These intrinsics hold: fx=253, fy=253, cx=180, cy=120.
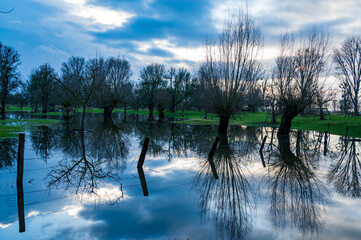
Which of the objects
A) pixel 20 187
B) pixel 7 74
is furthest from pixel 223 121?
pixel 7 74

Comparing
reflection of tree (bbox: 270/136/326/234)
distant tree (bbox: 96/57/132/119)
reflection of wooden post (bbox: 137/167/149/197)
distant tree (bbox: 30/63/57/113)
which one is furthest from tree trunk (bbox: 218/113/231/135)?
distant tree (bbox: 30/63/57/113)

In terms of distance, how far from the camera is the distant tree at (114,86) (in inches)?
2122

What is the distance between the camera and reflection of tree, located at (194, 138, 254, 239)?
21.6 feet

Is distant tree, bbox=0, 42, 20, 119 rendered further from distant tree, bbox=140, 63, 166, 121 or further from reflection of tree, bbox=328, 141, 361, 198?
reflection of tree, bbox=328, 141, 361, 198

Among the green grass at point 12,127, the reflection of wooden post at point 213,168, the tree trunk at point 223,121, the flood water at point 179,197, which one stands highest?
the tree trunk at point 223,121

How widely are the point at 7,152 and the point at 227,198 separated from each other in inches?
524

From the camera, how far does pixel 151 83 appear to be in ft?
228

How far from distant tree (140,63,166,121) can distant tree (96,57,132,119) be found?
521cm

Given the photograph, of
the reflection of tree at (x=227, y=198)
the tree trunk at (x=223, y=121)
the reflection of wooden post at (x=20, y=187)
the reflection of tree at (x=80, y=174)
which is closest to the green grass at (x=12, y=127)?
the reflection of tree at (x=80, y=174)

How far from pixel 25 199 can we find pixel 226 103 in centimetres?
2081

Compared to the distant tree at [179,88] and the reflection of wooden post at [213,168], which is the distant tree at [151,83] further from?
the reflection of wooden post at [213,168]

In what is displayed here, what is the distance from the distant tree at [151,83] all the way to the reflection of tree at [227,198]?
54035 mm

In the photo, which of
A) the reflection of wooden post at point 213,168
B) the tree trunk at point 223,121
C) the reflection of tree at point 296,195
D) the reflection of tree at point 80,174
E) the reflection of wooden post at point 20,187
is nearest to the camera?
the reflection of wooden post at point 20,187

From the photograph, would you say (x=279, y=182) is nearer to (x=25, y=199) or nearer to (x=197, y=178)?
(x=197, y=178)
